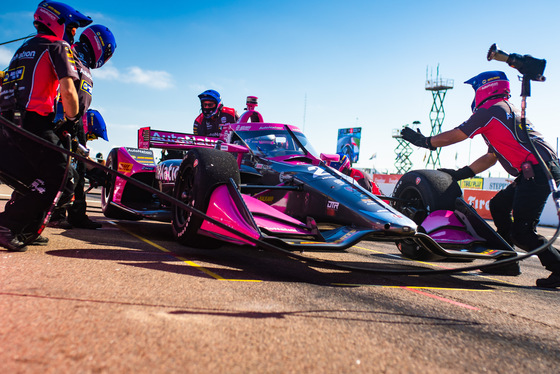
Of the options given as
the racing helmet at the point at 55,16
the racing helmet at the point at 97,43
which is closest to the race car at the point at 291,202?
the racing helmet at the point at 97,43

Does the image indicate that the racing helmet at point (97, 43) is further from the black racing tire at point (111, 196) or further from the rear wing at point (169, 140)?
the black racing tire at point (111, 196)

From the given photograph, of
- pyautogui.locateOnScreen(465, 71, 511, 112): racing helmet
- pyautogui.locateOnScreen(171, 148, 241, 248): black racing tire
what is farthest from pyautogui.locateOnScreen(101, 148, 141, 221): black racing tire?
pyautogui.locateOnScreen(465, 71, 511, 112): racing helmet

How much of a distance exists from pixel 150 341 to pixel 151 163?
5.06 metres

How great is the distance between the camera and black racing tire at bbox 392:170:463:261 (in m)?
4.70

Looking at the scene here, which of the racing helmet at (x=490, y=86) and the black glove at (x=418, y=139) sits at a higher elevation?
the racing helmet at (x=490, y=86)

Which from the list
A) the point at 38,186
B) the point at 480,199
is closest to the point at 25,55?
the point at 38,186

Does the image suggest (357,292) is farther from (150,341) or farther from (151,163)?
(151,163)

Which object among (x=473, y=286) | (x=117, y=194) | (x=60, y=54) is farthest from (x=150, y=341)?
(x=117, y=194)

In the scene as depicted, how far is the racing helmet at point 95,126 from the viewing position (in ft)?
22.5

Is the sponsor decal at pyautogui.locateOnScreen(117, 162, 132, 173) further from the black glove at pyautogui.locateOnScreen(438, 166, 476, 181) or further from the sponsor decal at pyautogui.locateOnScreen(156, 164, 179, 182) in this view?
the black glove at pyautogui.locateOnScreen(438, 166, 476, 181)

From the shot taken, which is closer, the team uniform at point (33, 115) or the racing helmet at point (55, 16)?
the team uniform at point (33, 115)

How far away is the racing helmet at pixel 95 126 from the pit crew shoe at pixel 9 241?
3596mm

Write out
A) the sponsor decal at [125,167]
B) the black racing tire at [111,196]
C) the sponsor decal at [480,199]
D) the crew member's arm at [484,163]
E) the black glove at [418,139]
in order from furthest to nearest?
the sponsor decal at [480,199] → the sponsor decal at [125,167] → the black racing tire at [111,196] → the crew member's arm at [484,163] → the black glove at [418,139]

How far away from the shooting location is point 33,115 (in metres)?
3.62
